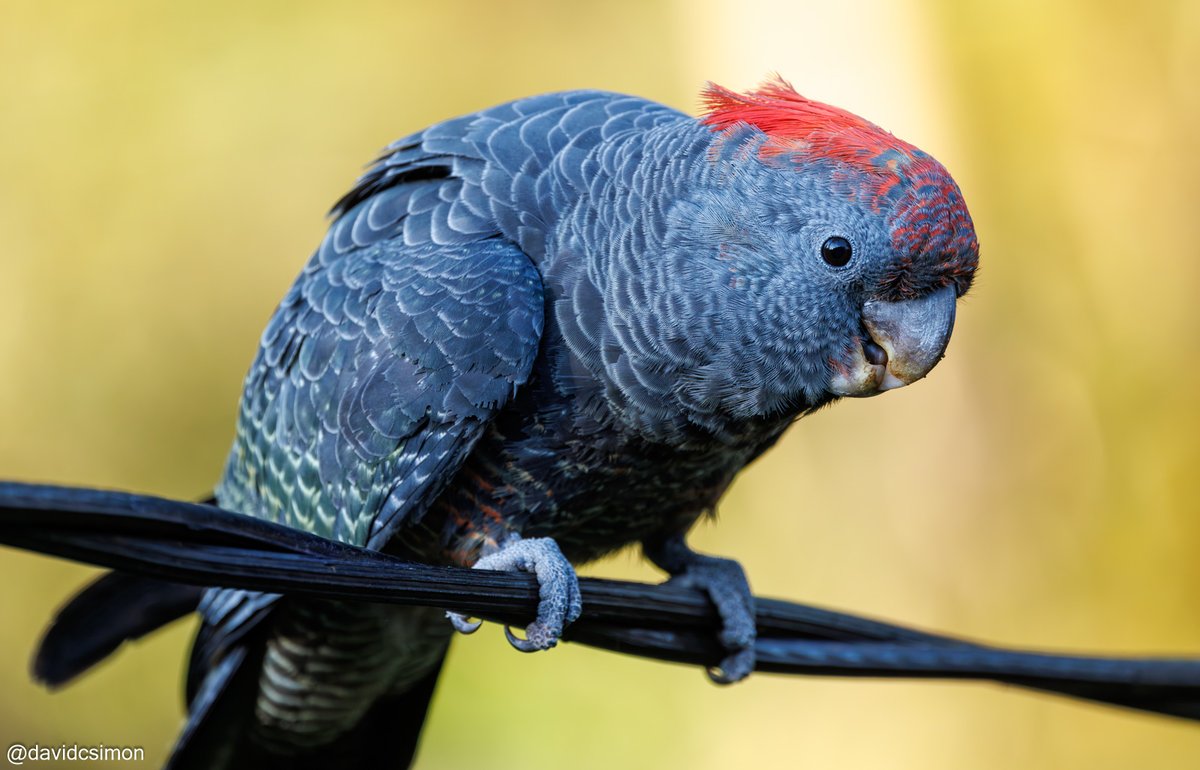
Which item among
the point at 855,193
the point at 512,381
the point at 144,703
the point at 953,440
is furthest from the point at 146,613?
the point at 953,440

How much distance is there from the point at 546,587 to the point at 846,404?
18.1ft

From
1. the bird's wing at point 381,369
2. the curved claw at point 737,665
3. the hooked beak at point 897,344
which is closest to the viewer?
the hooked beak at point 897,344

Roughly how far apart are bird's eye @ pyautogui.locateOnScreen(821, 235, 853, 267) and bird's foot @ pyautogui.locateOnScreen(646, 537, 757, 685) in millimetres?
1095

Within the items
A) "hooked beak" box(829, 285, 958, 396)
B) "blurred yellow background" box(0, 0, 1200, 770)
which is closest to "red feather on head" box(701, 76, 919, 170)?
"hooked beak" box(829, 285, 958, 396)

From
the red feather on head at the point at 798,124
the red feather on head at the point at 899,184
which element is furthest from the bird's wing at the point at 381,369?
the red feather on head at the point at 899,184

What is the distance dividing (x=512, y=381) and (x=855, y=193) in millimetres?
1062

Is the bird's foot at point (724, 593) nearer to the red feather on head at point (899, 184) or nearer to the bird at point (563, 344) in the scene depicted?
the bird at point (563, 344)

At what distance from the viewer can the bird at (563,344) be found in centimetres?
288

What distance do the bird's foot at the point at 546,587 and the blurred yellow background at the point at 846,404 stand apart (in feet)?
15.4

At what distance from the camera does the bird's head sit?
278cm

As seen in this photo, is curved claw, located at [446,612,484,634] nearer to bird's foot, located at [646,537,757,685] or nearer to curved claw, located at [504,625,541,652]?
curved claw, located at [504,625,541,652]

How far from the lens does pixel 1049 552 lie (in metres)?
7.64

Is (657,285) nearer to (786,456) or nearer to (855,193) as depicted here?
(855,193)
